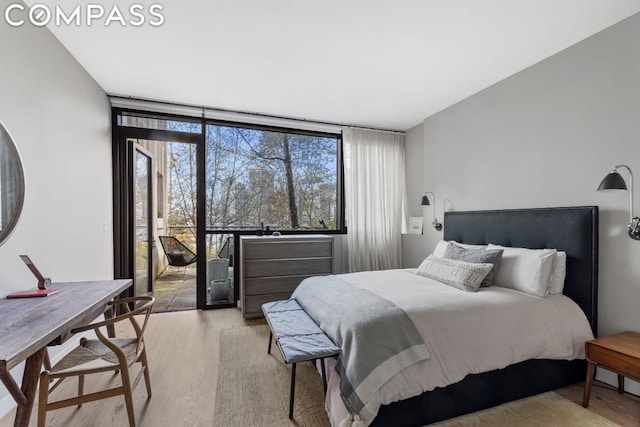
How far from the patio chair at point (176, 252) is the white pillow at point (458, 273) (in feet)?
12.0

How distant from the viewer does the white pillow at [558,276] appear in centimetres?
230

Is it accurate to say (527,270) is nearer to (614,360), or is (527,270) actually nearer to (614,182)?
(614,360)

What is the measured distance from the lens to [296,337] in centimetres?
191

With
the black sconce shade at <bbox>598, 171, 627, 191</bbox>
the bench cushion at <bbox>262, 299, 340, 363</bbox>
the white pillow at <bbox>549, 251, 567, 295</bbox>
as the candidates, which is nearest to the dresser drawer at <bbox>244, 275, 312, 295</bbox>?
the bench cushion at <bbox>262, 299, 340, 363</bbox>

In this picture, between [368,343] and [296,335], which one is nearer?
[368,343]

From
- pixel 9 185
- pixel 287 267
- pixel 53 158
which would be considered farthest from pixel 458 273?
pixel 53 158

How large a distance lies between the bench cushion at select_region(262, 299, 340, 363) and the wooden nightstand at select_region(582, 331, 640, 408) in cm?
167

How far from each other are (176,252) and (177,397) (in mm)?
3177

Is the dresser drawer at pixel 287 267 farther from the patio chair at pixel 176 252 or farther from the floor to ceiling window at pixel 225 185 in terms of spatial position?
the patio chair at pixel 176 252

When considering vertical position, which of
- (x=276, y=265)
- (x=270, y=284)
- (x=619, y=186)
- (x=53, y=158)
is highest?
(x=53, y=158)

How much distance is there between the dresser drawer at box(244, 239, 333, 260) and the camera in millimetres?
3613

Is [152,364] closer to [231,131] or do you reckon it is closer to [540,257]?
[231,131]

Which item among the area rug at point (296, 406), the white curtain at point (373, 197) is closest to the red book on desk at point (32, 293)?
the area rug at point (296, 406)

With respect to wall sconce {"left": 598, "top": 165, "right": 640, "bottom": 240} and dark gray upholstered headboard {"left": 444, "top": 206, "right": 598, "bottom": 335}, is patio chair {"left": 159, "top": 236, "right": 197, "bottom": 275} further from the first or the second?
wall sconce {"left": 598, "top": 165, "right": 640, "bottom": 240}
